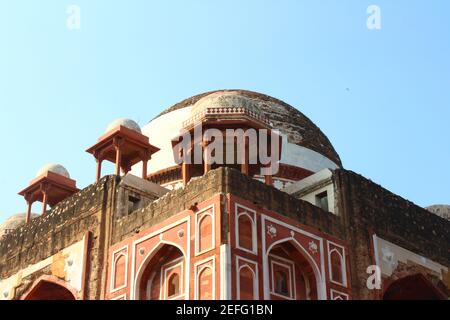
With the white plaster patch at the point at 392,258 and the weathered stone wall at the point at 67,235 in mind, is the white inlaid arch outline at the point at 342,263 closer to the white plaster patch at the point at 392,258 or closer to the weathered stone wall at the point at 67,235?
the white plaster patch at the point at 392,258

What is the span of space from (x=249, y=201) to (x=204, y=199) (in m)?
0.88

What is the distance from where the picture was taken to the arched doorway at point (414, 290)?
19875 mm

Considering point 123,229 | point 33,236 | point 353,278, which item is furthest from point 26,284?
point 353,278

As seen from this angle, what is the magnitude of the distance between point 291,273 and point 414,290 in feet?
14.9

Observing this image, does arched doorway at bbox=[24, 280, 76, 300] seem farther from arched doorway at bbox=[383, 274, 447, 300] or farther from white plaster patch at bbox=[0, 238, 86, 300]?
arched doorway at bbox=[383, 274, 447, 300]

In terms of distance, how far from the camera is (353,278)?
18156 millimetres

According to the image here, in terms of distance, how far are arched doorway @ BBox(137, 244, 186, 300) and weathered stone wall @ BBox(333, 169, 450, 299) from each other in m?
3.80

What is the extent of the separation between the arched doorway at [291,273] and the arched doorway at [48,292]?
5.21m

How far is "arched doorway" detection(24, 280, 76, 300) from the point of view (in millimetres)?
19859

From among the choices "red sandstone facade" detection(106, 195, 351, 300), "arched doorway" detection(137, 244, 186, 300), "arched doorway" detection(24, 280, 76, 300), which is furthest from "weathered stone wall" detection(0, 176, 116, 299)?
"arched doorway" detection(137, 244, 186, 300)

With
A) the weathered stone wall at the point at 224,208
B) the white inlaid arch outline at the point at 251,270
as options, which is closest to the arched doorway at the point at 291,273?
the weathered stone wall at the point at 224,208

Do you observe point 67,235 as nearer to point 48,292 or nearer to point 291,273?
point 48,292
